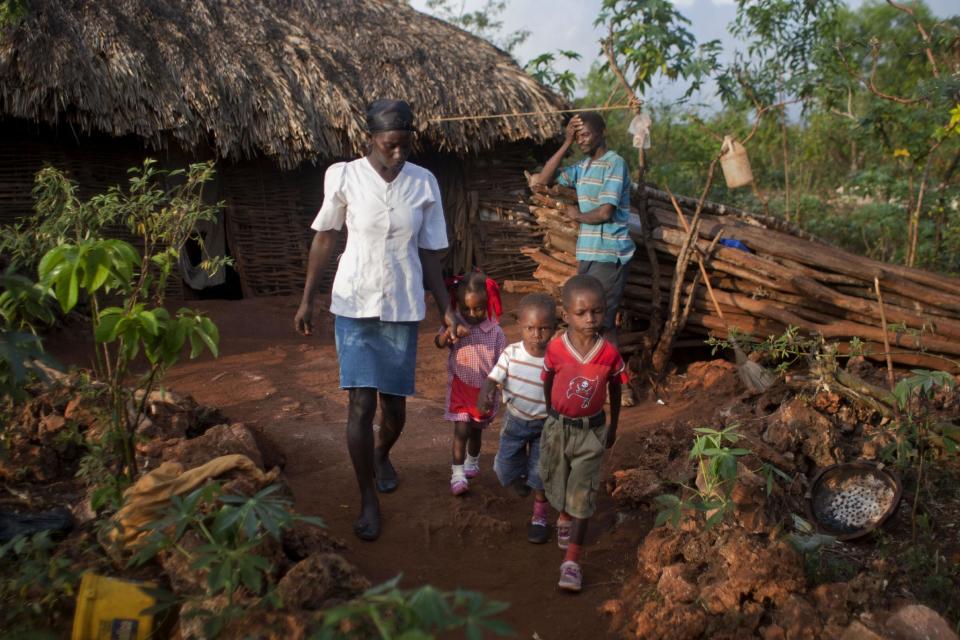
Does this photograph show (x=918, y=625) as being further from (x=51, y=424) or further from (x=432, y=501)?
(x=51, y=424)

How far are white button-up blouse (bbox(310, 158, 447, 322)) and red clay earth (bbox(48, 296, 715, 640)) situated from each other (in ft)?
3.12

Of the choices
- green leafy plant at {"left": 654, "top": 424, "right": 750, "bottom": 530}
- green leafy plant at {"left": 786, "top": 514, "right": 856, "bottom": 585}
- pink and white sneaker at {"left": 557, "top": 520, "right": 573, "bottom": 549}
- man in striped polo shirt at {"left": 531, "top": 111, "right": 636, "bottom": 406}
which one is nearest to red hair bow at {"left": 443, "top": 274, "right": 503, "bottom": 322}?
pink and white sneaker at {"left": 557, "top": 520, "right": 573, "bottom": 549}

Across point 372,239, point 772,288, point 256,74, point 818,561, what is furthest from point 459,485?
point 256,74

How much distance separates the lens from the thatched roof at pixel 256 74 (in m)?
7.35

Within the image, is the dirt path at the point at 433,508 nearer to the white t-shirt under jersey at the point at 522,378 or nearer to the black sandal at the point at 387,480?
the black sandal at the point at 387,480

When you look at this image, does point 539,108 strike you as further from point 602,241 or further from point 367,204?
point 367,204

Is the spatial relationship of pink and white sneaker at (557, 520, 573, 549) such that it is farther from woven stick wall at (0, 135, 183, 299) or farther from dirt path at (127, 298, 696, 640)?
woven stick wall at (0, 135, 183, 299)

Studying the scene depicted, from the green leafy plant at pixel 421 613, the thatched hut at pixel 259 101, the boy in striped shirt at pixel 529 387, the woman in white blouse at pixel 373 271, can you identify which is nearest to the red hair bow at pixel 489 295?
the boy in striped shirt at pixel 529 387

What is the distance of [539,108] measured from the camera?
32.3 feet

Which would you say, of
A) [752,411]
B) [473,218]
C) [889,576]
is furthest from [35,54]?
[889,576]

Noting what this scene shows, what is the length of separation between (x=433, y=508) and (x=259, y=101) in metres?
5.66

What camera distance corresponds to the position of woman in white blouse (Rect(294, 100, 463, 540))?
11.4 ft

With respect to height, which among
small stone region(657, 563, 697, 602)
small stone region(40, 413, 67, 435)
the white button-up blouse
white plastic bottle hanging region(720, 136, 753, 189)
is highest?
white plastic bottle hanging region(720, 136, 753, 189)

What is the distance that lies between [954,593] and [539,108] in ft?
25.0
